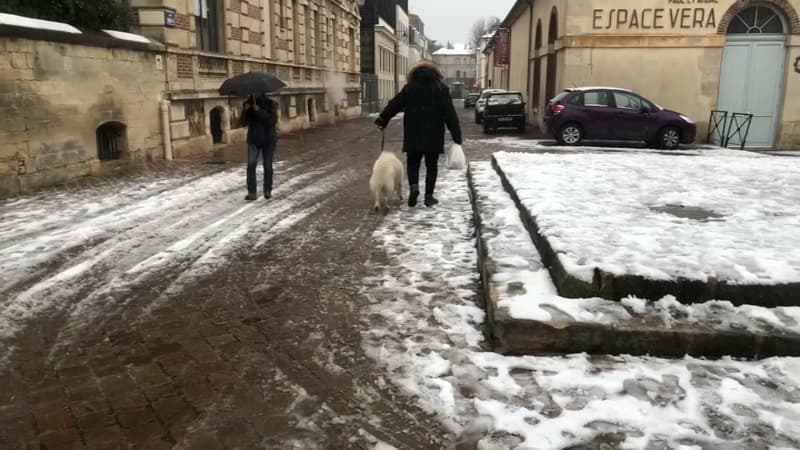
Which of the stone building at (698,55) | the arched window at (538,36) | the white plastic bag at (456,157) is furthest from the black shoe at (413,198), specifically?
the arched window at (538,36)

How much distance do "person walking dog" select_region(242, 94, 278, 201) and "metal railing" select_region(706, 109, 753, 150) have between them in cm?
1601

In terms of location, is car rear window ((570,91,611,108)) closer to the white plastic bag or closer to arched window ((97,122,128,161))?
the white plastic bag

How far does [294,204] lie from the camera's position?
862 cm

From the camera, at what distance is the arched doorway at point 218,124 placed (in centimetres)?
1653

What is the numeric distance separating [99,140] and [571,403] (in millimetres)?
10951

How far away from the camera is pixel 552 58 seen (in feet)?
74.5

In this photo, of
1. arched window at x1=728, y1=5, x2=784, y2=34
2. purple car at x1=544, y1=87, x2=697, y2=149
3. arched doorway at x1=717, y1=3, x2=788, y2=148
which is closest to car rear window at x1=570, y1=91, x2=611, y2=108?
purple car at x1=544, y1=87, x2=697, y2=149

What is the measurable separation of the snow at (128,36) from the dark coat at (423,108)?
21.8 feet

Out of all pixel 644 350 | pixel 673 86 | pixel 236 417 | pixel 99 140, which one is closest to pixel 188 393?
pixel 236 417

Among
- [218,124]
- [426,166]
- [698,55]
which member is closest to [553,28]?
[698,55]

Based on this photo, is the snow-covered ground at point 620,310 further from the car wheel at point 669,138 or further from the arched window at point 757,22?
the arched window at point 757,22

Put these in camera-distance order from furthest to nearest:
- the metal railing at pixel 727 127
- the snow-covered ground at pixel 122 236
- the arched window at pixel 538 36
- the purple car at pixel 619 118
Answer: the arched window at pixel 538 36
the metal railing at pixel 727 127
the purple car at pixel 619 118
the snow-covered ground at pixel 122 236

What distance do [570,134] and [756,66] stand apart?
713 cm

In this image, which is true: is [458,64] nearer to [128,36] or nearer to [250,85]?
[128,36]
